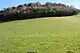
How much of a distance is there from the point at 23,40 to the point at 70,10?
24.0 feet

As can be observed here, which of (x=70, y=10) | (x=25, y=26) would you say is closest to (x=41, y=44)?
(x=25, y=26)

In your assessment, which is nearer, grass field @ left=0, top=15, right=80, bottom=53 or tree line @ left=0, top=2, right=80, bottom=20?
grass field @ left=0, top=15, right=80, bottom=53

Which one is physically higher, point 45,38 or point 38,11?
point 45,38

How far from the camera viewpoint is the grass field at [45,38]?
23.9 feet

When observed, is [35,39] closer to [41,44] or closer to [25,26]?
[41,44]

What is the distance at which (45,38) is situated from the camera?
8.87m

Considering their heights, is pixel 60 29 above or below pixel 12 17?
above

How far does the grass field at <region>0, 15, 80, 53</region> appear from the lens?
23.9 ft

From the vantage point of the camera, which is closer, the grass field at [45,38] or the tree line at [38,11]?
the grass field at [45,38]

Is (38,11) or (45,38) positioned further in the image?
(38,11)

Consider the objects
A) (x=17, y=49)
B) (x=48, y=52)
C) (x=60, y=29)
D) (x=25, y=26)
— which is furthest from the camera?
(x=25, y=26)

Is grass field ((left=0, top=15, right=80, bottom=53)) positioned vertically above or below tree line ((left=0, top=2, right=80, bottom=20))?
above

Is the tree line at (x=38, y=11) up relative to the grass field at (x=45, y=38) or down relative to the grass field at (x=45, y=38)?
down

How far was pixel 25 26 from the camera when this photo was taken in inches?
466
